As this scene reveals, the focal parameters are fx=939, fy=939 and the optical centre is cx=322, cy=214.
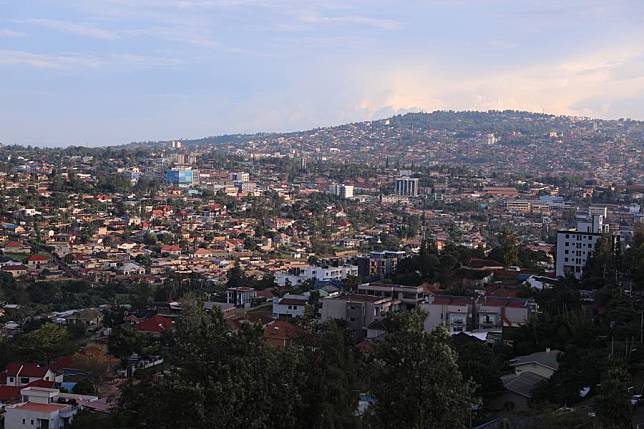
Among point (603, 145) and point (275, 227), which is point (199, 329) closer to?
point (275, 227)

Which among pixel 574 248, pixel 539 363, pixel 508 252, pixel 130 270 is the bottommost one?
pixel 130 270

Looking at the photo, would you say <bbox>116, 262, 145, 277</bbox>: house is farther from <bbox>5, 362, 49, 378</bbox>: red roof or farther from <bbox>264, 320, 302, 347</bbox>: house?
<bbox>5, 362, 49, 378</bbox>: red roof

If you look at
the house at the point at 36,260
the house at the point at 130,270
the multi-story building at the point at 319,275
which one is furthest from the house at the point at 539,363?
the house at the point at 36,260

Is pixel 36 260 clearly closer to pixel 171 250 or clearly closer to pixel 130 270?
pixel 130 270

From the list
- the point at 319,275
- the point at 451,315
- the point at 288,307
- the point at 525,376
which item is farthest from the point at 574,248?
the point at 525,376

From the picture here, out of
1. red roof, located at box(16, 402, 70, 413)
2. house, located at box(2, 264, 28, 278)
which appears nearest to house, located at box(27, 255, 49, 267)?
house, located at box(2, 264, 28, 278)
